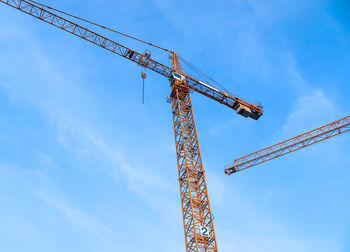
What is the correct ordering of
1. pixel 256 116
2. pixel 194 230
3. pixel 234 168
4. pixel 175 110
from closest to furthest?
pixel 194 230
pixel 175 110
pixel 256 116
pixel 234 168

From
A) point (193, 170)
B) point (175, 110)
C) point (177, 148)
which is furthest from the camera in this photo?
point (175, 110)

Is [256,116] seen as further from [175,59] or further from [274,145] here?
[175,59]

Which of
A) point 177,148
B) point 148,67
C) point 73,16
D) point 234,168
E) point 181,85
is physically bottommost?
point 177,148

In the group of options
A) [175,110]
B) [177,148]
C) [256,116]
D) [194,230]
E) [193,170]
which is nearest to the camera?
[194,230]

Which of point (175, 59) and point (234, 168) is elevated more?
point (175, 59)

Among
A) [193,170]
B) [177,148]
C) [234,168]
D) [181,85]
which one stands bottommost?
[193,170]

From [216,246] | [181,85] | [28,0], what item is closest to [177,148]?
[181,85]

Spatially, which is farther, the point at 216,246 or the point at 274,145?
the point at 274,145

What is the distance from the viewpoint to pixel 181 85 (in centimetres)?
4294

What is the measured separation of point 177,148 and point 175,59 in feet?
44.3

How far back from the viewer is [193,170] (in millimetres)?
36969

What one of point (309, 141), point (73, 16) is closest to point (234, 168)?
point (309, 141)

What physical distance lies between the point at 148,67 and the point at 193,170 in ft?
50.5

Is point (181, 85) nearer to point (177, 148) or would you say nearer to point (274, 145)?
point (177, 148)
